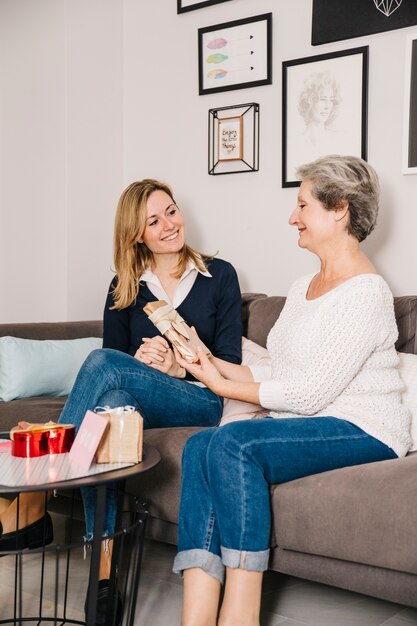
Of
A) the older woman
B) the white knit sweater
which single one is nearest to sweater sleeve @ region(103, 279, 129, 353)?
the older woman

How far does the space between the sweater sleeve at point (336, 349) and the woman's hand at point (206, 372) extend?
0.58 feet

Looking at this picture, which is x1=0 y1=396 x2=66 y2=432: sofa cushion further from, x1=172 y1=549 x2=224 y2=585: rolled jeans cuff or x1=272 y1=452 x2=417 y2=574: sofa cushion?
x1=272 y1=452 x2=417 y2=574: sofa cushion

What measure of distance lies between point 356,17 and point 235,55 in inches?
22.3

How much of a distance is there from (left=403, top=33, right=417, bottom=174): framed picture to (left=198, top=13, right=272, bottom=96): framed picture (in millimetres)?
606

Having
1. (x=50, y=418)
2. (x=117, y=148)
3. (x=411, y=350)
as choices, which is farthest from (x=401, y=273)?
(x=117, y=148)

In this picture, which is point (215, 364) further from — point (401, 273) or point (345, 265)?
point (401, 273)

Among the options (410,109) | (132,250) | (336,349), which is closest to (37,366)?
(132,250)

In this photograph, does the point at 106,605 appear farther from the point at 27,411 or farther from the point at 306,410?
the point at 27,411

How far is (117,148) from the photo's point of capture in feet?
12.2

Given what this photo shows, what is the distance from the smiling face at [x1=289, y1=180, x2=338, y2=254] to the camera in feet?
7.06

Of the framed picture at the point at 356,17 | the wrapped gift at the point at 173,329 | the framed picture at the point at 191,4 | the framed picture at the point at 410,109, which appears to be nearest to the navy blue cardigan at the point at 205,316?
the wrapped gift at the point at 173,329

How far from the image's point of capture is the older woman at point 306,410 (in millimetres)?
1787

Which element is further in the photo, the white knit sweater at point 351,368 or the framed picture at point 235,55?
the framed picture at point 235,55

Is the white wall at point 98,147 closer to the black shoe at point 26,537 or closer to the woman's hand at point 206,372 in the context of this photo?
the woman's hand at point 206,372
